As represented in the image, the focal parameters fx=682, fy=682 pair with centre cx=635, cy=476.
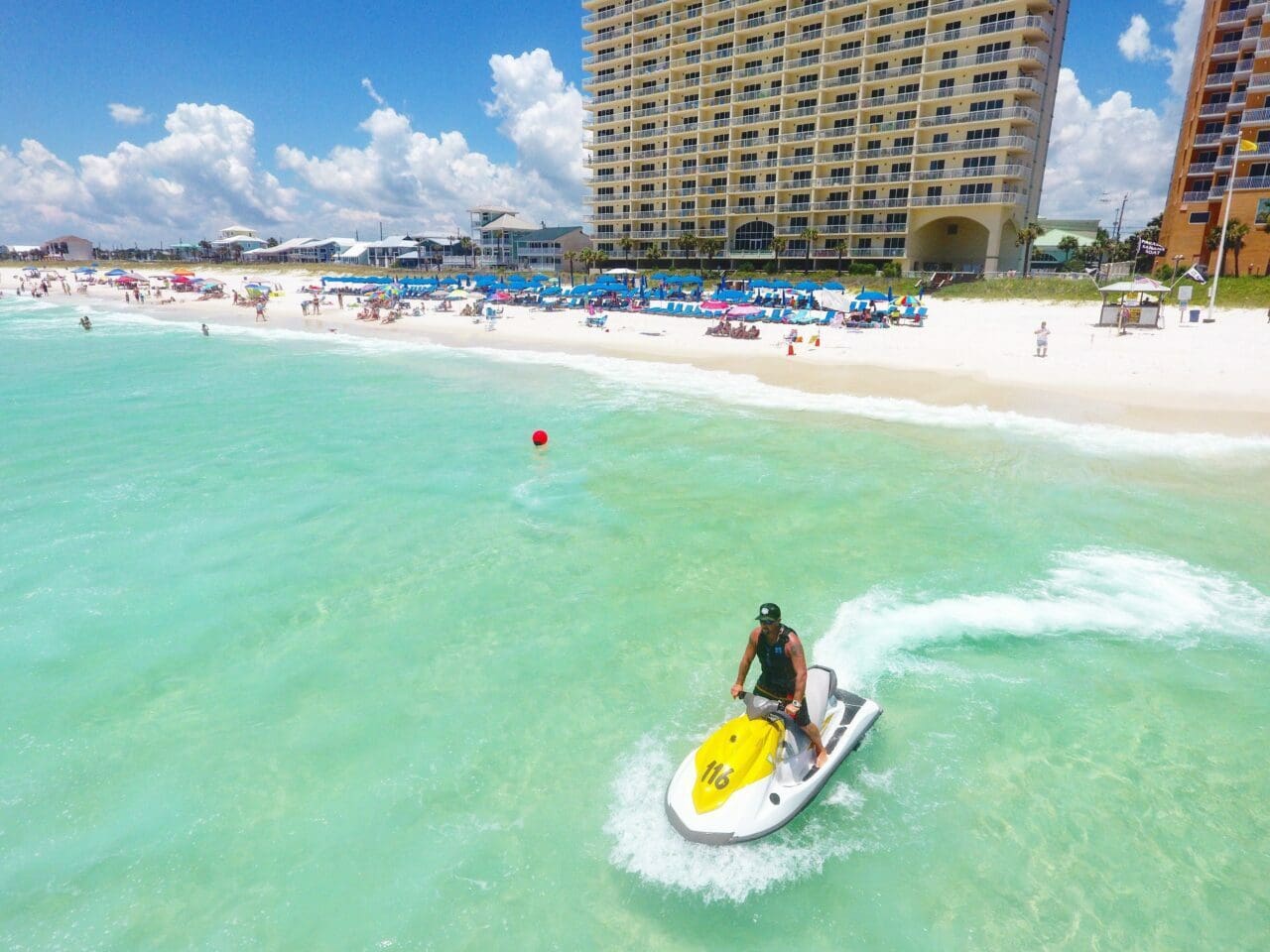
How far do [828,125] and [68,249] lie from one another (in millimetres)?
129733

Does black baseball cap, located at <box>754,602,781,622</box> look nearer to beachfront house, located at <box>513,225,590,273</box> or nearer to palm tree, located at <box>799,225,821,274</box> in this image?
palm tree, located at <box>799,225,821,274</box>

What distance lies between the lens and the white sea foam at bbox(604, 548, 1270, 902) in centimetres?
525

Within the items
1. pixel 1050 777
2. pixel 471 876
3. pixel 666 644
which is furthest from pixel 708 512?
pixel 471 876

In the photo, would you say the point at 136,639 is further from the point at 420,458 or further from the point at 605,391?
the point at 605,391

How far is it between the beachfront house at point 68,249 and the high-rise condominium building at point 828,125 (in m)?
101

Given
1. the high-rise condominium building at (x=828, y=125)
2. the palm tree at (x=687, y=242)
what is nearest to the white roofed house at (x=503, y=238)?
the high-rise condominium building at (x=828, y=125)

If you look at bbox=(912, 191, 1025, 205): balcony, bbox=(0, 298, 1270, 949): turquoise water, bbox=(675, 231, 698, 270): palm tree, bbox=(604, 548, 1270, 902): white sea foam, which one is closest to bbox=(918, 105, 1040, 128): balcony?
bbox=(912, 191, 1025, 205): balcony

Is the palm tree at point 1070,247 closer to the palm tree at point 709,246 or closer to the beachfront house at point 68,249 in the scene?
the palm tree at point 709,246

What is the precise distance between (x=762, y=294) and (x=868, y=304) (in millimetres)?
7179

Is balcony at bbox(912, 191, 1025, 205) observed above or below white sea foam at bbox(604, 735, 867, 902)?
above

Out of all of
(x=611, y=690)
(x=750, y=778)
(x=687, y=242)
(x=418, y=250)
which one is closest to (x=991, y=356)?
(x=611, y=690)

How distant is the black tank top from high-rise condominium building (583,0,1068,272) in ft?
170

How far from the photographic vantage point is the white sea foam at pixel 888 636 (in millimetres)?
5250

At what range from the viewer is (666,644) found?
27.3 feet
